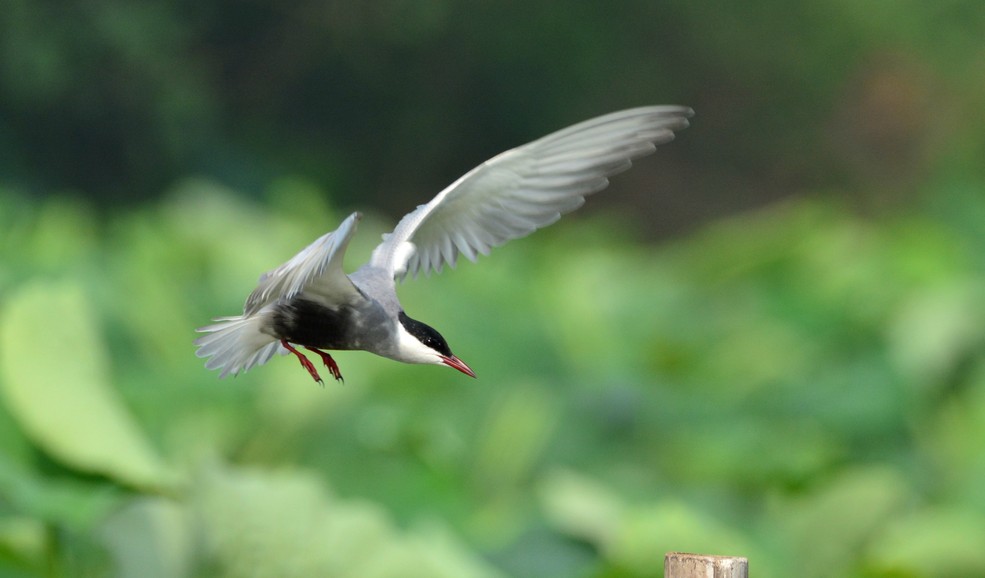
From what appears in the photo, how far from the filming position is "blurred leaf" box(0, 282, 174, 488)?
232cm

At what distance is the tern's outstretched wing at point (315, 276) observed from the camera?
82 cm

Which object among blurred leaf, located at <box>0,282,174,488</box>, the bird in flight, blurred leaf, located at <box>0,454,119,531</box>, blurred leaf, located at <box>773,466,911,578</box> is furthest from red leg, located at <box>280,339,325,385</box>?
blurred leaf, located at <box>773,466,911,578</box>

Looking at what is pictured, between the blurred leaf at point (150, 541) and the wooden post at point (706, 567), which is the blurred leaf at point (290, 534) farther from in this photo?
the wooden post at point (706, 567)

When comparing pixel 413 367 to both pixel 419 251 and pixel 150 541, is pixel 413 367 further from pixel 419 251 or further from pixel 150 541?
pixel 419 251

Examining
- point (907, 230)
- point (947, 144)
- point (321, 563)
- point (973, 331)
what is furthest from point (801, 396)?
point (947, 144)

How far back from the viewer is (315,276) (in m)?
0.84

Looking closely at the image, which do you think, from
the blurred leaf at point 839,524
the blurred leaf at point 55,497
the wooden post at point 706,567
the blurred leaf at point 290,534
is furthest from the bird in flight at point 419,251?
the blurred leaf at point 839,524

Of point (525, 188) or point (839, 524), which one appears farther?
point (839, 524)

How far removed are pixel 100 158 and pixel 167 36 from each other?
123 centimetres

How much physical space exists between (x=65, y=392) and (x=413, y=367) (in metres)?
2.08

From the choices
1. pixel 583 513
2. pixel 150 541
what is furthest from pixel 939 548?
pixel 150 541

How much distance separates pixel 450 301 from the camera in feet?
19.0

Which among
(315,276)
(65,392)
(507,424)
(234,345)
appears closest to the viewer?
(315,276)

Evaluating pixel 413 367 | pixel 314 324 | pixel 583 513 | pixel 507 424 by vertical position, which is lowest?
pixel 314 324
